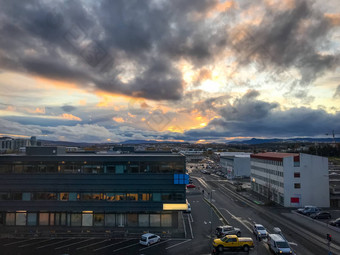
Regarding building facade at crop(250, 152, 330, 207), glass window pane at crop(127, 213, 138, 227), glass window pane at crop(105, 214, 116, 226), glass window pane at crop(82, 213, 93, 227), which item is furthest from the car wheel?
building facade at crop(250, 152, 330, 207)

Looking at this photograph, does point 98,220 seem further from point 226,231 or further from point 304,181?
point 304,181

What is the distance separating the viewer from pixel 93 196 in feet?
132

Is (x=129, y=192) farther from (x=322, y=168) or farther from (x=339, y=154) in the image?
(x=339, y=154)

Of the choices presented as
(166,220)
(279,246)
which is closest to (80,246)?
(166,220)

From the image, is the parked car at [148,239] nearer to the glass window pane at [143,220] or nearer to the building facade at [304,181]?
the glass window pane at [143,220]

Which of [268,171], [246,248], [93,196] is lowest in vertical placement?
[246,248]

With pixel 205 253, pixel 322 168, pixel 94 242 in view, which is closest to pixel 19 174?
pixel 94 242

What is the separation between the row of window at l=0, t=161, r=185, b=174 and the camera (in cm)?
4070

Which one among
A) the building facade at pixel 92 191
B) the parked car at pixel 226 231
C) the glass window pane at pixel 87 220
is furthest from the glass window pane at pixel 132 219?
the parked car at pixel 226 231

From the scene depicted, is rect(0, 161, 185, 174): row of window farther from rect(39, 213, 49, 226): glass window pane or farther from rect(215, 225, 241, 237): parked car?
rect(215, 225, 241, 237): parked car

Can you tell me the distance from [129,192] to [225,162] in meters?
83.0

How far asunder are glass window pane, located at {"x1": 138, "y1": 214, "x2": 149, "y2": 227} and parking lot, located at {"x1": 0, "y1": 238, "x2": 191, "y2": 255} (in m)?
4.88

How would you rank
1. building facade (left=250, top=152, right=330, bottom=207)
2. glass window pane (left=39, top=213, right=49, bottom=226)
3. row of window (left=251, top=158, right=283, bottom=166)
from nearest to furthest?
glass window pane (left=39, top=213, right=49, bottom=226) → building facade (left=250, top=152, right=330, bottom=207) → row of window (left=251, top=158, right=283, bottom=166)

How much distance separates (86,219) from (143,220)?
929 cm
